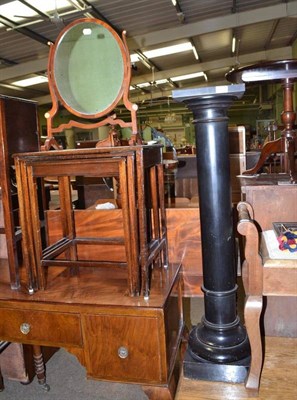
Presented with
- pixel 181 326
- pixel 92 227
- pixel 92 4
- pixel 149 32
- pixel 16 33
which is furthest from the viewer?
pixel 149 32

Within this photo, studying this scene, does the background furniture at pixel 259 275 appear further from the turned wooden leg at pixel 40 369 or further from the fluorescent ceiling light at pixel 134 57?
the fluorescent ceiling light at pixel 134 57

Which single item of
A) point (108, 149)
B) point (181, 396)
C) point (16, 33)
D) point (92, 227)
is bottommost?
point (181, 396)

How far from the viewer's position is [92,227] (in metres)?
1.83

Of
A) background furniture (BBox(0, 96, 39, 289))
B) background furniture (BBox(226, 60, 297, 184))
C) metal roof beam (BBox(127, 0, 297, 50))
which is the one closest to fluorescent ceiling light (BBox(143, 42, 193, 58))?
metal roof beam (BBox(127, 0, 297, 50))

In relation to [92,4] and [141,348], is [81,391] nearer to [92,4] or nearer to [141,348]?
[141,348]

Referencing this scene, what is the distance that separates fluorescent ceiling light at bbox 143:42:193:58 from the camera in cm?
753

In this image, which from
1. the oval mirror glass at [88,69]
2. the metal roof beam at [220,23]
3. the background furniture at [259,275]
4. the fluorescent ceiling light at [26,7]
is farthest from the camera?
the metal roof beam at [220,23]

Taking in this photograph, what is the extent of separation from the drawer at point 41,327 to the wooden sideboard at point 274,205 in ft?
2.79

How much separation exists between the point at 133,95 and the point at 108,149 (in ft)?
40.1

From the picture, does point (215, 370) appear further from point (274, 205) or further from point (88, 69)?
point (88, 69)

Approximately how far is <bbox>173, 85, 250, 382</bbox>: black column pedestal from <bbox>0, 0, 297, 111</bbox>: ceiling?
3540 mm

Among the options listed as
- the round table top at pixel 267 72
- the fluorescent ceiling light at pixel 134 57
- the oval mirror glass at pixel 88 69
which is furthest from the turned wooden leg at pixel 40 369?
the fluorescent ceiling light at pixel 134 57

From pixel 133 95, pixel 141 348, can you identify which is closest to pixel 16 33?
pixel 141 348

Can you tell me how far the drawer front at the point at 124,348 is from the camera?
1221mm
